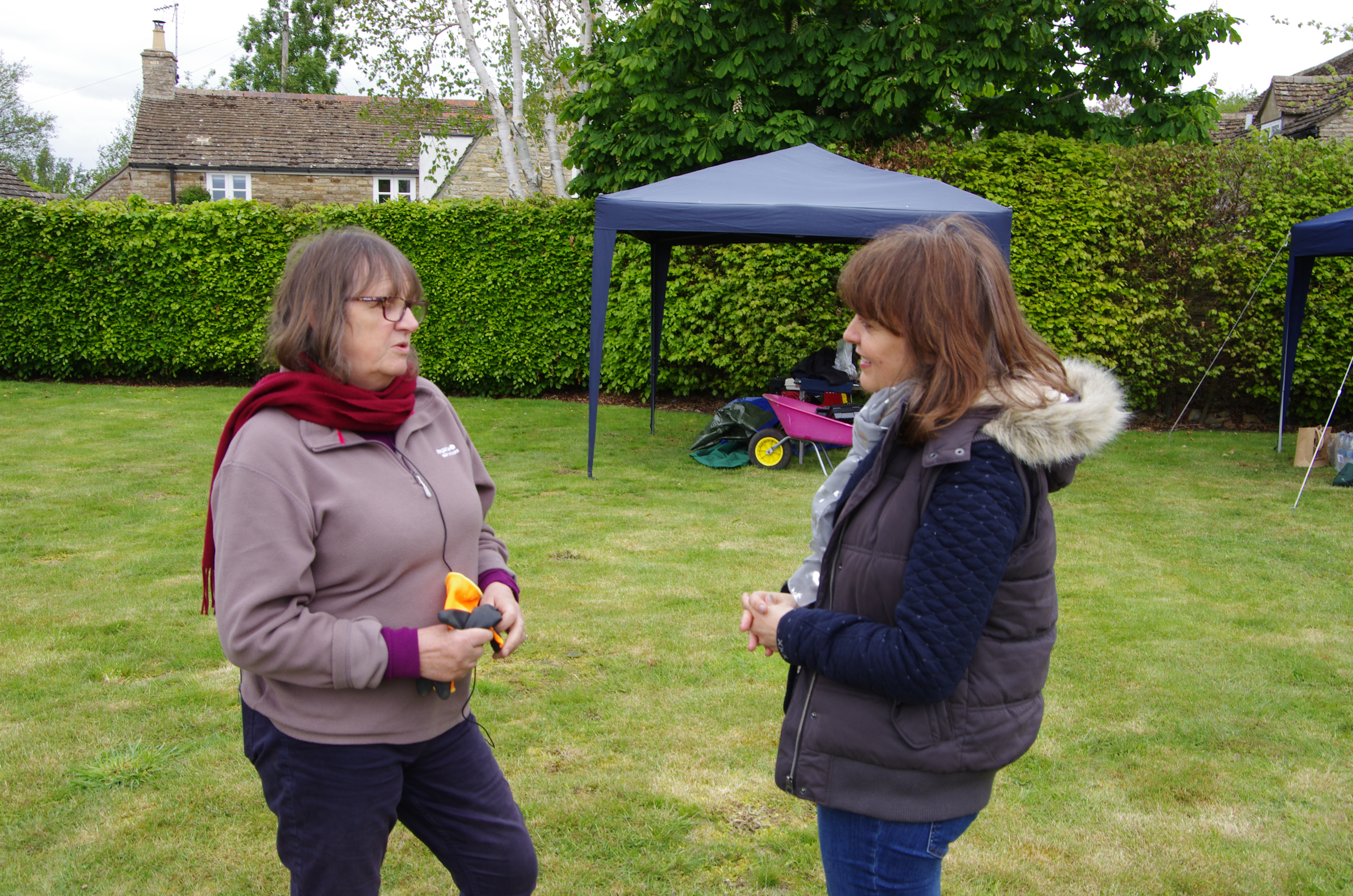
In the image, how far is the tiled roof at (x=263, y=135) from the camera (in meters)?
29.0

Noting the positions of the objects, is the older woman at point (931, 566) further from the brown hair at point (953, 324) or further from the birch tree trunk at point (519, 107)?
Result: the birch tree trunk at point (519, 107)

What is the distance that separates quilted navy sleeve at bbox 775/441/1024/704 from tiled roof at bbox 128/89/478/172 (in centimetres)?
2904

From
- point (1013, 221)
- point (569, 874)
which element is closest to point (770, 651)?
point (569, 874)

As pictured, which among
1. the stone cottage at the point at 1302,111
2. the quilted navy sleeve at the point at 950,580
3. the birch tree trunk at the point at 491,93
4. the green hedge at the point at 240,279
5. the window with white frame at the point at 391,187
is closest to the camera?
the quilted navy sleeve at the point at 950,580

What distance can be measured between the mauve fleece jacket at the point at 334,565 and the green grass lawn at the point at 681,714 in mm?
1244

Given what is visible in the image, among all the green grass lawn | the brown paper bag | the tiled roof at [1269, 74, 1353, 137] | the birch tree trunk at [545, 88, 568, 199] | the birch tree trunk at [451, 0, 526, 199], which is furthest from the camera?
the tiled roof at [1269, 74, 1353, 137]

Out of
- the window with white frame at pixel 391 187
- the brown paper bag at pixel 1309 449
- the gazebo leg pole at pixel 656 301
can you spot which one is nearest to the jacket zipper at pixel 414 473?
the gazebo leg pole at pixel 656 301

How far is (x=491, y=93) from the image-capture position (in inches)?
627

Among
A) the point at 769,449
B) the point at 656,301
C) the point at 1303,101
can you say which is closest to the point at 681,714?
the point at 769,449

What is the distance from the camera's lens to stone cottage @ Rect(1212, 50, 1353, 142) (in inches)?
816

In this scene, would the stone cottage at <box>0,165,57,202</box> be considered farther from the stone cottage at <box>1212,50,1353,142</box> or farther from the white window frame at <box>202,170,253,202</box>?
the stone cottage at <box>1212,50,1353,142</box>

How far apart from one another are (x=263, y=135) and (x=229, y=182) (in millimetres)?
1976

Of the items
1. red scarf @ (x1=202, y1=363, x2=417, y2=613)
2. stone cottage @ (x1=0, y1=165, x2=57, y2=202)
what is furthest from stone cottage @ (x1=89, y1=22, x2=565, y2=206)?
red scarf @ (x1=202, y1=363, x2=417, y2=613)

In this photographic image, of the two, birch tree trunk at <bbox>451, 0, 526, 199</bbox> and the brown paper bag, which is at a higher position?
birch tree trunk at <bbox>451, 0, 526, 199</bbox>
